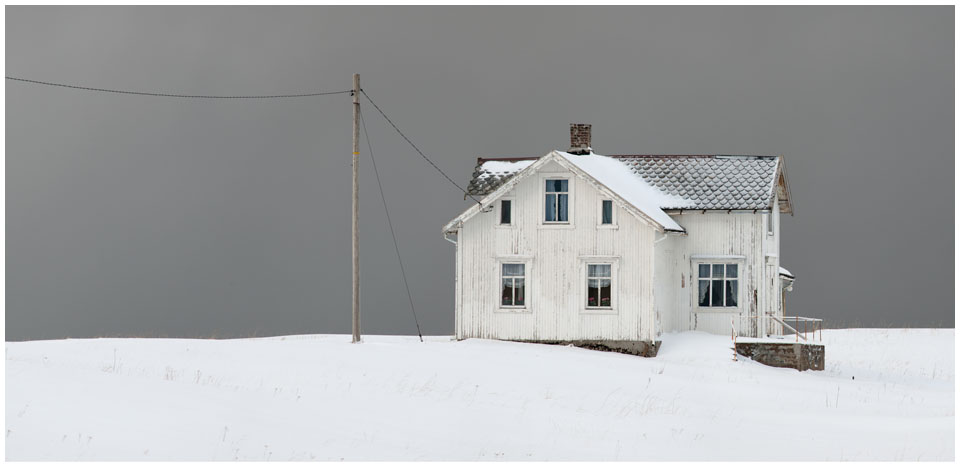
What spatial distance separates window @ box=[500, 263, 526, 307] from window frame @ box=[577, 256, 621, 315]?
5.62 ft

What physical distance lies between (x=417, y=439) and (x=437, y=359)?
10344 millimetres

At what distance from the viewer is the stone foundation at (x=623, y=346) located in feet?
100

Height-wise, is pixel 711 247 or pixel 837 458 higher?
pixel 711 247

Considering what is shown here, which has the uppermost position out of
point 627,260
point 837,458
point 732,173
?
point 732,173

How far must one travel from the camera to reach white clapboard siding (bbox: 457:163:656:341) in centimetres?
3086

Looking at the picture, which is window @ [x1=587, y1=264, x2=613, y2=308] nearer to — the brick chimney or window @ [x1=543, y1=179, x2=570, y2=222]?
window @ [x1=543, y1=179, x2=570, y2=222]

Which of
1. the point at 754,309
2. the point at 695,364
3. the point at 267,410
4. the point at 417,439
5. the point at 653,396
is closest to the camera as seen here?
the point at 417,439

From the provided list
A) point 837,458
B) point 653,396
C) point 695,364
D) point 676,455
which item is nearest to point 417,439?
point 676,455

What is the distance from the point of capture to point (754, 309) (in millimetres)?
33625

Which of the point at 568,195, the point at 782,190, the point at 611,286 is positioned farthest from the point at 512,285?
the point at 782,190

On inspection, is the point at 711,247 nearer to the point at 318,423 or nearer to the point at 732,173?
the point at 732,173

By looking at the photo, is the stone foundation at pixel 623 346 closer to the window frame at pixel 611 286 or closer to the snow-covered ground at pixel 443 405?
the snow-covered ground at pixel 443 405

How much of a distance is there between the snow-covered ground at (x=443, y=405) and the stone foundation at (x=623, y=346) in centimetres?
46

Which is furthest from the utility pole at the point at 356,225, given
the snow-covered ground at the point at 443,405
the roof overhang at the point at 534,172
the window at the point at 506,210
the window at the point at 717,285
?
the window at the point at 717,285
